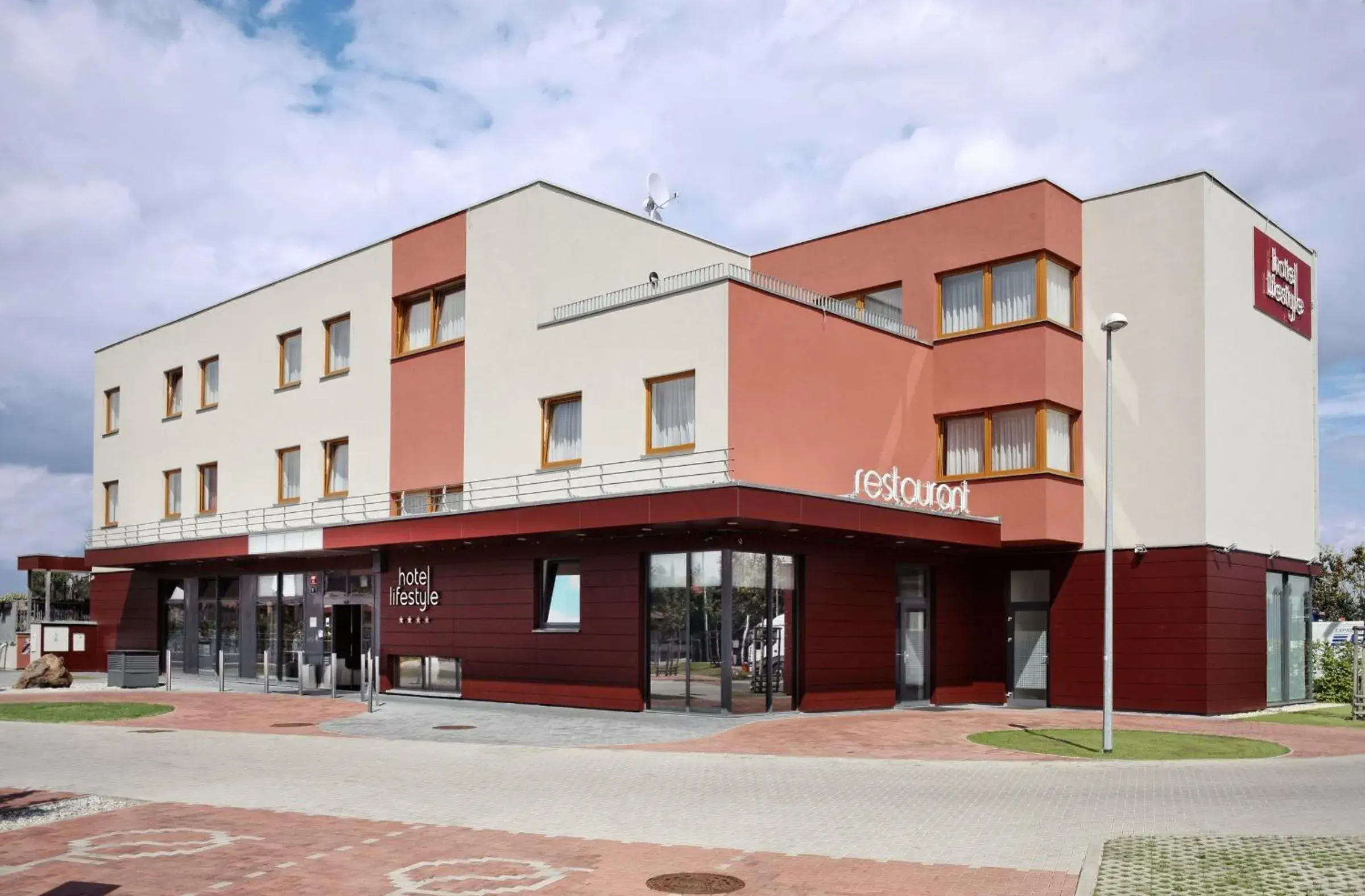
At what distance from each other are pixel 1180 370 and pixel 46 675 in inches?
1111

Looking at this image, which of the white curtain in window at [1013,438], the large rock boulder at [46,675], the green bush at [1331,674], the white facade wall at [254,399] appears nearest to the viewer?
the white curtain in window at [1013,438]

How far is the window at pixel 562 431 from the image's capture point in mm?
27344

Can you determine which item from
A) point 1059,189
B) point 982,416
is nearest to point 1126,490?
point 982,416

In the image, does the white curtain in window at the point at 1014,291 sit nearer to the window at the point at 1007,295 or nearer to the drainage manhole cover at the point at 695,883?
the window at the point at 1007,295

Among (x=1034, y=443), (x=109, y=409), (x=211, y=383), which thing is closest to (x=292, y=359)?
(x=211, y=383)

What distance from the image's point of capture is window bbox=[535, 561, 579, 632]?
26.6 meters

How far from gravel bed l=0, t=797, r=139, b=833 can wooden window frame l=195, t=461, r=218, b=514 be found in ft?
86.9

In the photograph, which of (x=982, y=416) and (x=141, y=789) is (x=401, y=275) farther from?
(x=141, y=789)

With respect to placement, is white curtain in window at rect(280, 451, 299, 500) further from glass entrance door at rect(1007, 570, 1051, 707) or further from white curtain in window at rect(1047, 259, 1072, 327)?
white curtain in window at rect(1047, 259, 1072, 327)

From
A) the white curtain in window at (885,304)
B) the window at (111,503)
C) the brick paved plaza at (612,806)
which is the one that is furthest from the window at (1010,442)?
the window at (111,503)

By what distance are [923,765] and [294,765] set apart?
8402mm

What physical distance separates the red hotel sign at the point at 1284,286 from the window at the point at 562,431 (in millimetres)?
15784

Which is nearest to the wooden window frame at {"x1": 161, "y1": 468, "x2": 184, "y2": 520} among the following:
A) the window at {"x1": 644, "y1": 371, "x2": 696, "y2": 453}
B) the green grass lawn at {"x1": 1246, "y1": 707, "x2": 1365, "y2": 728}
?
the window at {"x1": 644, "y1": 371, "x2": 696, "y2": 453}

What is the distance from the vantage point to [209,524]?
127ft
